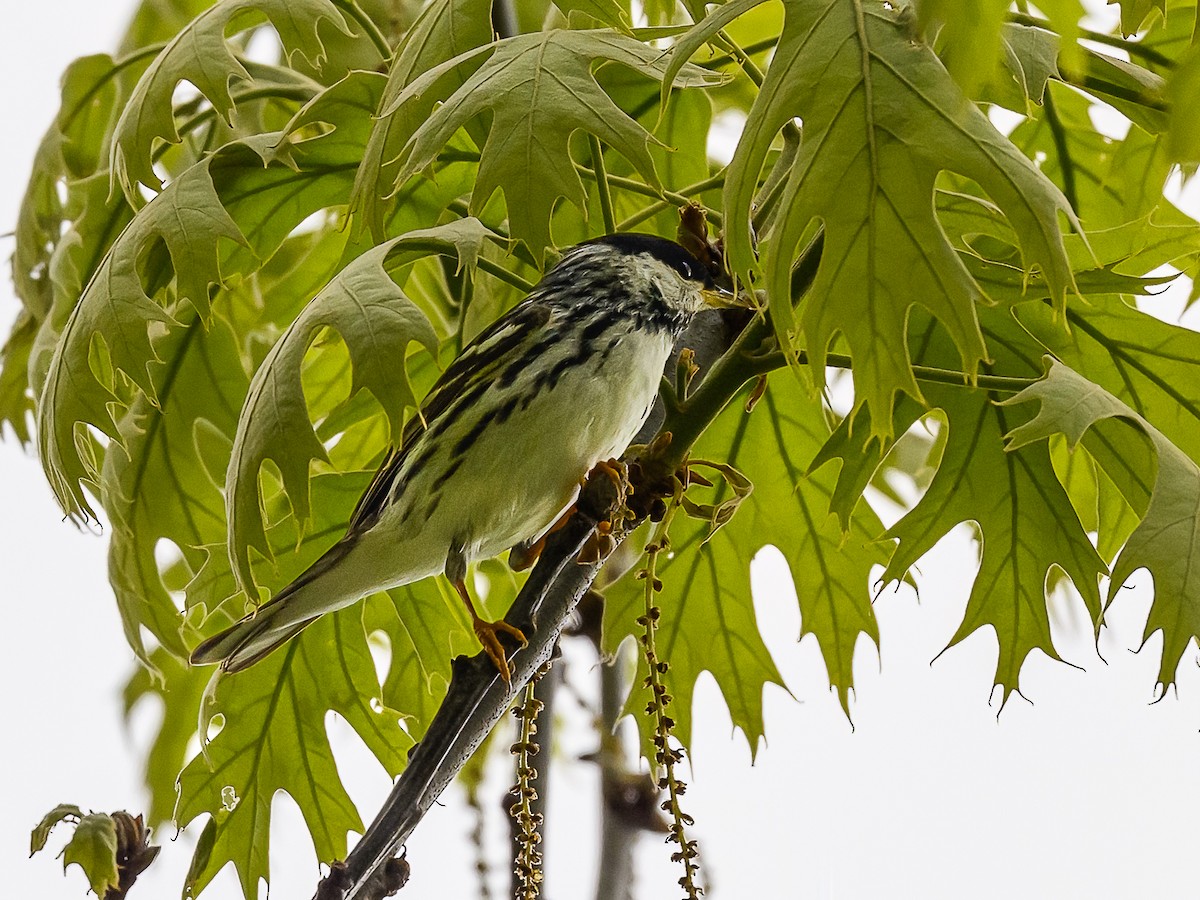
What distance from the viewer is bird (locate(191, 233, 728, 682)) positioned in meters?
0.94

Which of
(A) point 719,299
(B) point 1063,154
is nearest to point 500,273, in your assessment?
(A) point 719,299

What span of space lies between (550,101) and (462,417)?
11.2 inches

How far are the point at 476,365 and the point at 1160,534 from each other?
1.57ft

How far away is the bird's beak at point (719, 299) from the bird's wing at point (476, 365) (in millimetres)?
124

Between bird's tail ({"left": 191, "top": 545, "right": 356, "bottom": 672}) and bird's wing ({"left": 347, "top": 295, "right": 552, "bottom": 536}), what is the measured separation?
0.05 metres

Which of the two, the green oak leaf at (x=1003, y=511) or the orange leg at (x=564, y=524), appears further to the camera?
the green oak leaf at (x=1003, y=511)

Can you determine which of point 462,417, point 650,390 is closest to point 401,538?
point 462,417

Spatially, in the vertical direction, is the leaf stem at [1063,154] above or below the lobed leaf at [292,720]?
above

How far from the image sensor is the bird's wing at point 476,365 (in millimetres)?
981

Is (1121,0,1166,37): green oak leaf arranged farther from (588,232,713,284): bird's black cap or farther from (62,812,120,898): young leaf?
(62,812,120,898): young leaf

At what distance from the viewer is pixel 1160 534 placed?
0.82 m

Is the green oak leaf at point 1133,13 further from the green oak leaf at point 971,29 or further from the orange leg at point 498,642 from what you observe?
the orange leg at point 498,642

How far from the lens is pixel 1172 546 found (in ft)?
2.68

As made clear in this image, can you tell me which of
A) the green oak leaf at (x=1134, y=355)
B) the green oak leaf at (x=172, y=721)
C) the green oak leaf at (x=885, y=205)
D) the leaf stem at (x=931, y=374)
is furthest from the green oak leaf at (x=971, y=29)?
the green oak leaf at (x=172, y=721)
